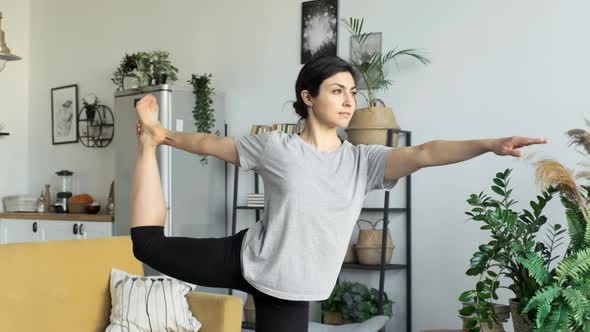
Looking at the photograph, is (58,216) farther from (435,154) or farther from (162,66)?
(435,154)

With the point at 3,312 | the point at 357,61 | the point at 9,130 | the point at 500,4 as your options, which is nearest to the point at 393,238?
the point at 357,61

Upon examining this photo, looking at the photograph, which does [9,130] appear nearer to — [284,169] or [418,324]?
[418,324]

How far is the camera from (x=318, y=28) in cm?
542

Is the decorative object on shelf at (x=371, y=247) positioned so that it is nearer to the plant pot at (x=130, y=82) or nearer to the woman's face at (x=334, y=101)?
the plant pot at (x=130, y=82)

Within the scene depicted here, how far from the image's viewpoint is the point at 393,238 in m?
5.08

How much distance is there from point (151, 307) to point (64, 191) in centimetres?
366

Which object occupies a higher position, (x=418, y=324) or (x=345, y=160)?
(x=345, y=160)

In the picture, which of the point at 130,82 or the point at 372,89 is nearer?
the point at 372,89

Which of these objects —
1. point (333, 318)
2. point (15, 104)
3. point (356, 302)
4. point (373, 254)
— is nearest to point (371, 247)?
point (373, 254)

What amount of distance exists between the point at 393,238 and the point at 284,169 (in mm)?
2841

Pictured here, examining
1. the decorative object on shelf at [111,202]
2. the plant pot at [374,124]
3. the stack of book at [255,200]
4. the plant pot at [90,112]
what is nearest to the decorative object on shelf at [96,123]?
the plant pot at [90,112]

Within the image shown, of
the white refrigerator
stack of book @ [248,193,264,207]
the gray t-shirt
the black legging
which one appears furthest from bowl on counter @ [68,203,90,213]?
the gray t-shirt

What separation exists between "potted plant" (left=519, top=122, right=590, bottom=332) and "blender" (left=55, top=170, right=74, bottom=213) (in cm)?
455

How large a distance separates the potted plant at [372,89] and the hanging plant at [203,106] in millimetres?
1188
